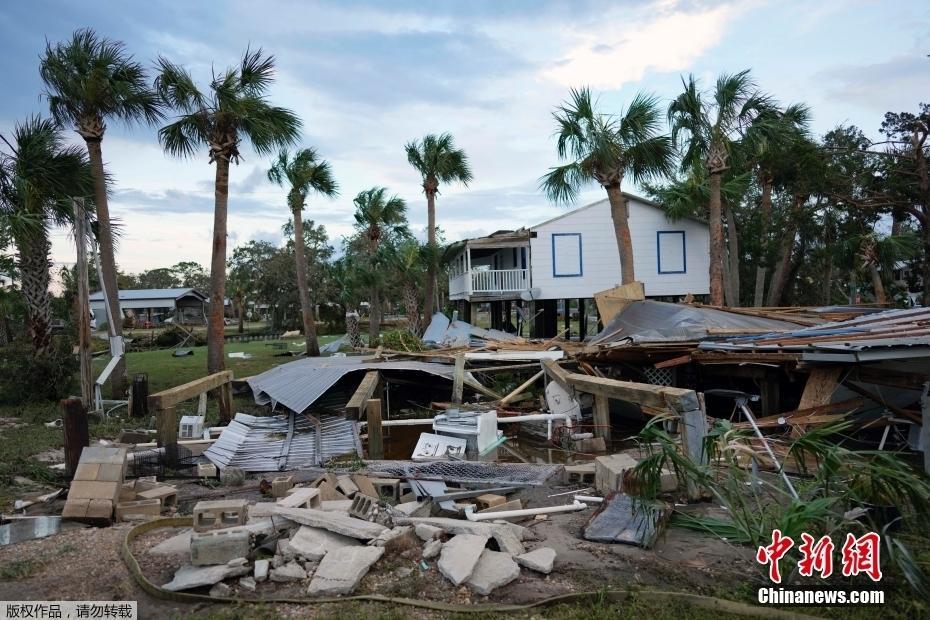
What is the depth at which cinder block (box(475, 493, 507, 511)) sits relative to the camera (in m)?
6.54

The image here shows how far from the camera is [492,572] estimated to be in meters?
4.49

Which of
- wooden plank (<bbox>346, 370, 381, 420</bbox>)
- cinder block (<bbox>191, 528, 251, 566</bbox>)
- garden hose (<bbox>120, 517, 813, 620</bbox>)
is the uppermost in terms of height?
wooden plank (<bbox>346, 370, 381, 420</bbox>)

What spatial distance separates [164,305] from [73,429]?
52.8 m

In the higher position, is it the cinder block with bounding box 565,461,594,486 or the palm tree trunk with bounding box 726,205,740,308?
the palm tree trunk with bounding box 726,205,740,308

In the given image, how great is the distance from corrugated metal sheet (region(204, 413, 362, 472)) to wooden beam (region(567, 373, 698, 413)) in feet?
12.5

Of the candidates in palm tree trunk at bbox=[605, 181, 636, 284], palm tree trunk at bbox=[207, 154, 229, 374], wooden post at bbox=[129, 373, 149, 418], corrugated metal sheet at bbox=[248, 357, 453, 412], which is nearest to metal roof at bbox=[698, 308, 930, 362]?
corrugated metal sheet at bbox=[248, 357, 453, 412]

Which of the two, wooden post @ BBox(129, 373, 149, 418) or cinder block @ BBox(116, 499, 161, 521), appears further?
wooden post @ BBox(129, 373, 149, 418)

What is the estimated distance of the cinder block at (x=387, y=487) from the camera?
23.8ft

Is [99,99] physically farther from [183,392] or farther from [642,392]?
[642,392]

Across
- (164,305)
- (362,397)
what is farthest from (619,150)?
(164,305)

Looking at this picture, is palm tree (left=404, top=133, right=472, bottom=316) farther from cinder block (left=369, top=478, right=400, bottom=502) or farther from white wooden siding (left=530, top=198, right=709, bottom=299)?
cinder block (left=369, top=478, right=400, bottom=502)

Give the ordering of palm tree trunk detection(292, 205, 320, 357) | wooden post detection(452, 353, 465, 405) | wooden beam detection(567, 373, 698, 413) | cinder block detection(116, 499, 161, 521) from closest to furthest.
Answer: cinder block detection(116, 499, 161, 521) → wooden beam detection(567, 373, 698, 413) → wooden post detection(452, 353, 465, 405) → palm tree trunk detection(292, 205, 320, 357)

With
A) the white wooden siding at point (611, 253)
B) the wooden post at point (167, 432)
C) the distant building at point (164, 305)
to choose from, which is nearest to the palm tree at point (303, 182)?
the white wooden siding at point (611, 253)

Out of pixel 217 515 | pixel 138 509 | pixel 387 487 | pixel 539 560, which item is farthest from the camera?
pixel 387 487
